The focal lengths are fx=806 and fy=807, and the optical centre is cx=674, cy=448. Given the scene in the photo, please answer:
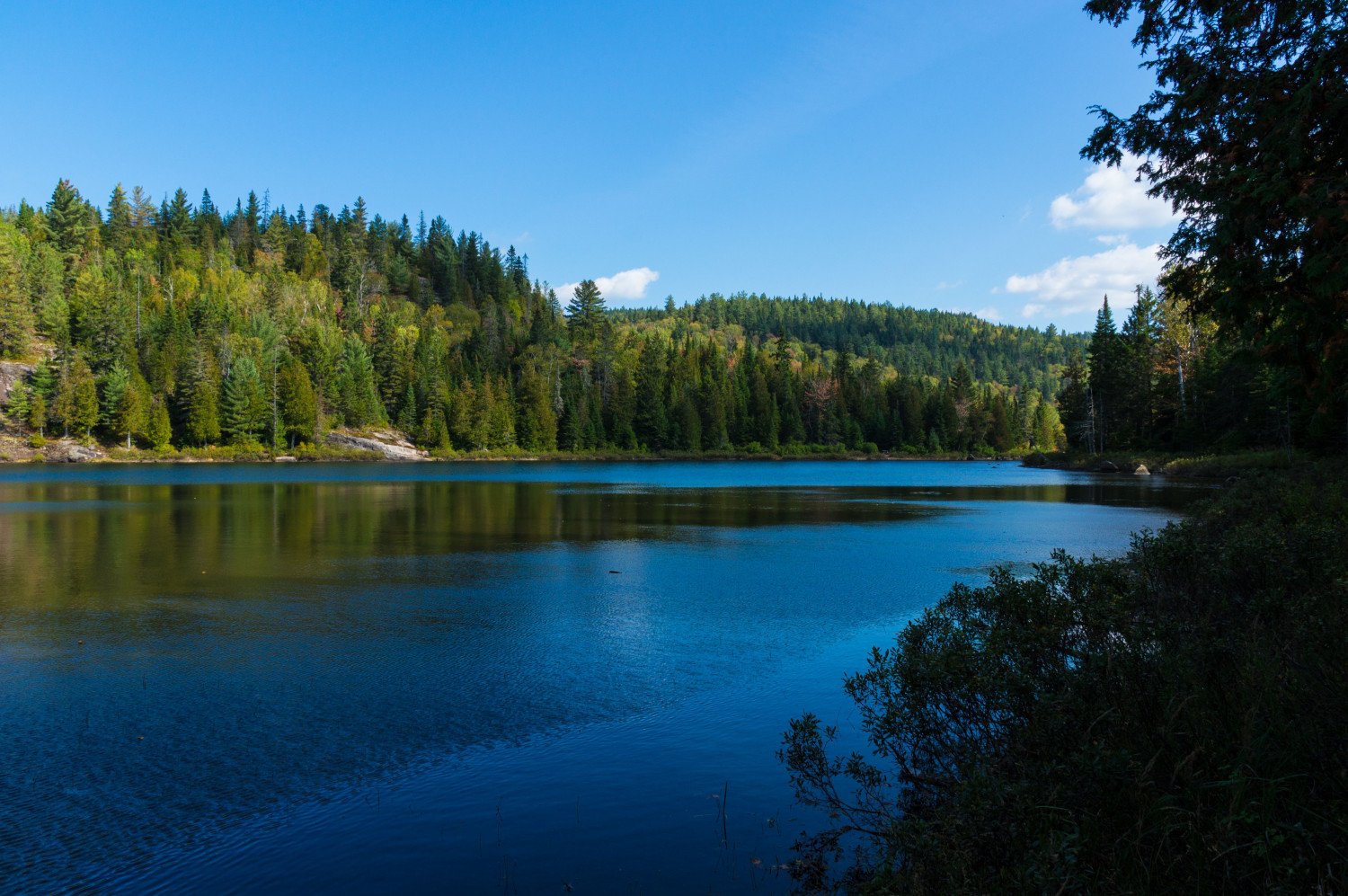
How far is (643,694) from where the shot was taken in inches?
413

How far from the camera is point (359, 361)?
12088cm

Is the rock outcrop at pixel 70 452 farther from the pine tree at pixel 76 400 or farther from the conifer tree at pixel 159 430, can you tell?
the conifer tree at pixel 159 430

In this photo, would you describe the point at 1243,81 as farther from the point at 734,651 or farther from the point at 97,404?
the point at 97,404

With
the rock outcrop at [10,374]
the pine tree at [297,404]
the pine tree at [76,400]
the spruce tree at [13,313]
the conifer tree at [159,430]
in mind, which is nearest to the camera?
the pine tree at [76,400]

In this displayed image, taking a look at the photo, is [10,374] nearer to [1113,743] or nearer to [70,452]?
[70,452]

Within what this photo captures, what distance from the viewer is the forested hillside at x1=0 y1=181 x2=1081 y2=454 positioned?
103m

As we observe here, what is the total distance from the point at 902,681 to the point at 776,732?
2222 millimetres

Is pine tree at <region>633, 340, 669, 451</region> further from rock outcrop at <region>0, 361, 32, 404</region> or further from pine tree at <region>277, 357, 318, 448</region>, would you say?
rock outcrop at <region>0, 361, 32, 404</region>

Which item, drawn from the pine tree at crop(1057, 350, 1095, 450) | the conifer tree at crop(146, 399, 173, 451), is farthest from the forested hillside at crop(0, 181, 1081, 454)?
the pine tree at crop(1057, 350, 1095, 450)

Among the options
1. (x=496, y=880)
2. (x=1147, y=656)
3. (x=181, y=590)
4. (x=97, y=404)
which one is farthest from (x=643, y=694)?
(x=97, y=404)

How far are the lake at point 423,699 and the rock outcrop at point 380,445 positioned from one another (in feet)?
282

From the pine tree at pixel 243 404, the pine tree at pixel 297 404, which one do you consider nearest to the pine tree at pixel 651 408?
the pine tree at pixel 297 404

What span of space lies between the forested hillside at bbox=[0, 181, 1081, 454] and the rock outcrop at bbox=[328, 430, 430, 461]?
2.50 metres

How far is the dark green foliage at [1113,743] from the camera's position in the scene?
14.3 feet
